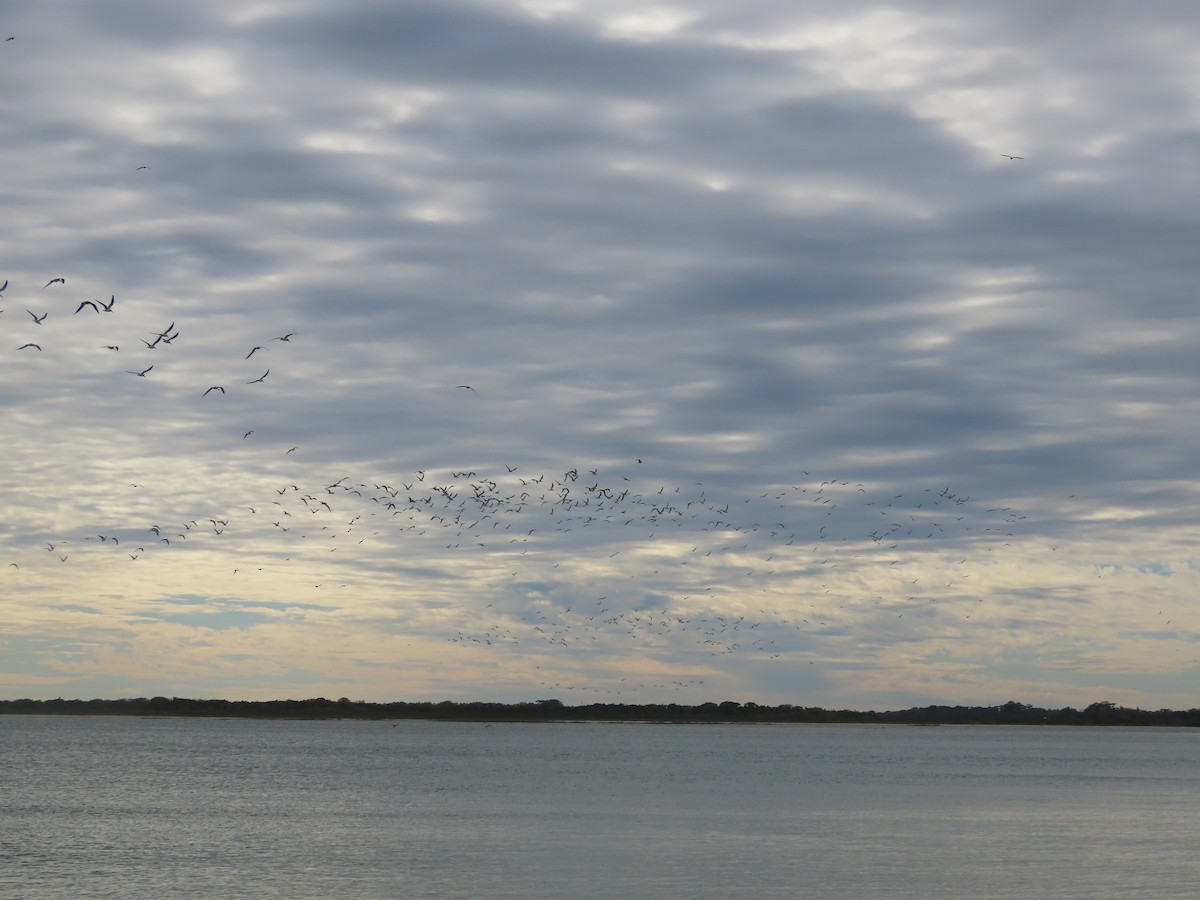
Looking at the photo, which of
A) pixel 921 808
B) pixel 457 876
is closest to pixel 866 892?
pixel 457 876

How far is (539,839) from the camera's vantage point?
60.7 m

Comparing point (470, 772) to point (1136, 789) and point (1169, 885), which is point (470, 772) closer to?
point (1136, 789)

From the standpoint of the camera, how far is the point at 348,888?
4641 centimetres

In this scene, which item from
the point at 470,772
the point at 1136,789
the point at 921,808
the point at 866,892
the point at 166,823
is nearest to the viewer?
the point at 866,892

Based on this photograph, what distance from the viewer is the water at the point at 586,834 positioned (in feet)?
154

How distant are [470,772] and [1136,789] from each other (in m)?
60.8

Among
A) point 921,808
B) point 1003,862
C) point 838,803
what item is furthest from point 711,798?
point 1003,862

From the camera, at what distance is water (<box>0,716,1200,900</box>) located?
46.9 metres

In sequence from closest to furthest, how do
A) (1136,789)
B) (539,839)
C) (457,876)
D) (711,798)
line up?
1. (457,876)
2. (539,839)
3. (711,798)
4. (1136,789)

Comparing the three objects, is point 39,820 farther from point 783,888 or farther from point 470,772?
point 470,772

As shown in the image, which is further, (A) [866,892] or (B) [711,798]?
(B) [711,798]

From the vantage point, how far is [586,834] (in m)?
62.7

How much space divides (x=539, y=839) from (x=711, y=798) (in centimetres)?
2884

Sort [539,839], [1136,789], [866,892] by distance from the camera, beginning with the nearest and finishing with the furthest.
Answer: [866,892] → [539,839] → [1136,789]
